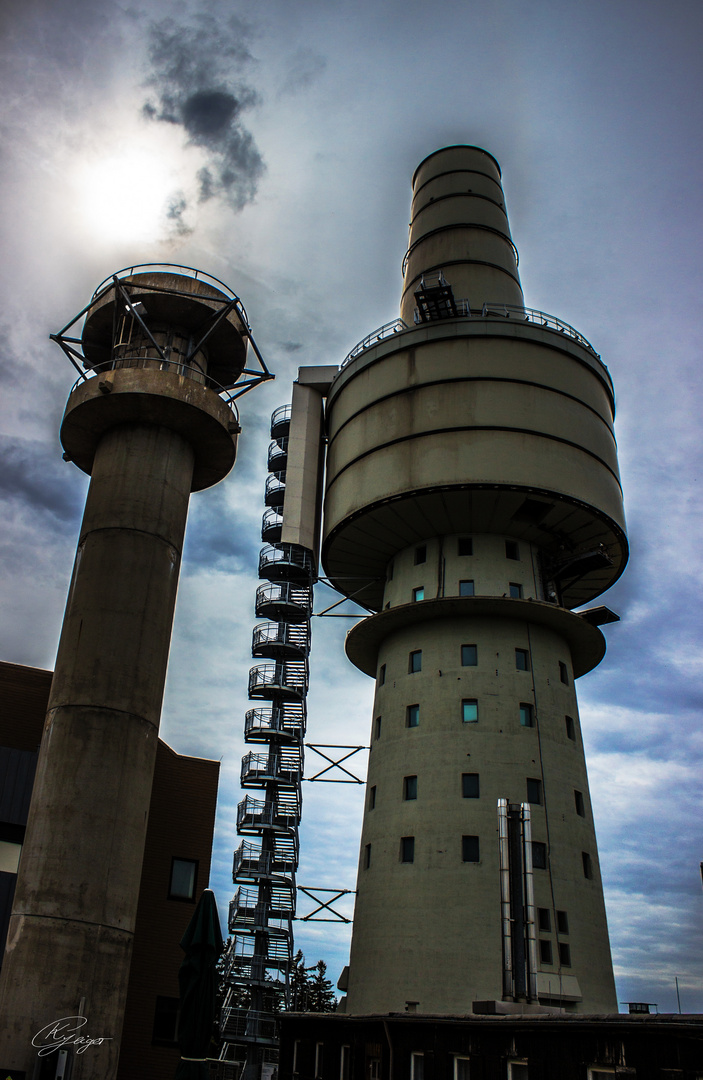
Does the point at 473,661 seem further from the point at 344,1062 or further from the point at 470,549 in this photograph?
the point at 344,1062

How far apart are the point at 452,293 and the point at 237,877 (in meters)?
25.3

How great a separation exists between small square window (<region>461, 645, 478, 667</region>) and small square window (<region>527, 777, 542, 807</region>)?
4159 mm

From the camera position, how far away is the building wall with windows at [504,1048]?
1172 cm

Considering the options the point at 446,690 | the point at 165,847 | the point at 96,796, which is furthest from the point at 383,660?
the point at 96,796

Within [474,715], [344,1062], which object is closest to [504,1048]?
[344,1062]

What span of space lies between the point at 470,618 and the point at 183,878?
12.4 m

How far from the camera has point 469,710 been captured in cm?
2723

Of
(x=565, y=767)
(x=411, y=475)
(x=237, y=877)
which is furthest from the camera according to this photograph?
(x=237, y=877)

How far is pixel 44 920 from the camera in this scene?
18812 millimetres

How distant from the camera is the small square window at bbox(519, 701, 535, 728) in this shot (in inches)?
1066

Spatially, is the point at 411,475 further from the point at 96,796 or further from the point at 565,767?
the point at 96,796

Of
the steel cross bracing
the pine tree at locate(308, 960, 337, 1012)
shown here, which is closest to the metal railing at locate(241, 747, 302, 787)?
the steel cross bracing

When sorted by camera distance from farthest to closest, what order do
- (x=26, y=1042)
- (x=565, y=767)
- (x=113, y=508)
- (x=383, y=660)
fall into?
(x=383, y=660), (x=565, y=767), (x=113, y=508), (x=26, y=1042)

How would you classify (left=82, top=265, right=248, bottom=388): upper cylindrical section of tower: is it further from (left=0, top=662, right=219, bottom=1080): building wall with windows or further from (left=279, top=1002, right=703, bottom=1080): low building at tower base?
(left=279, top=1002, right=703, bottom=1080): low building at tower base
